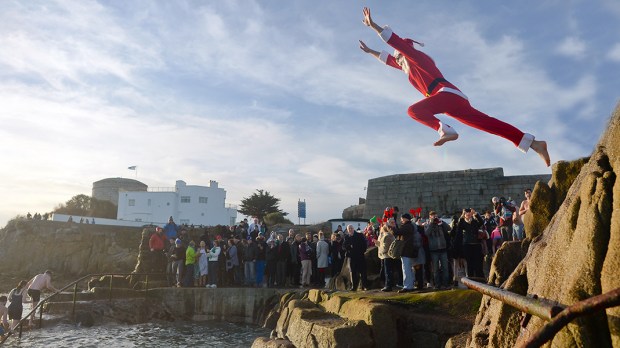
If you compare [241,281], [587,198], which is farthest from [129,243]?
[587,198]

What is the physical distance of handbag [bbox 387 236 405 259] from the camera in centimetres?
1077

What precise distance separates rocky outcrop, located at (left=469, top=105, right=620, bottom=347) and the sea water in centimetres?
943

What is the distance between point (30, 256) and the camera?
39906mm

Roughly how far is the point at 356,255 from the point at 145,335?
21.2 feet

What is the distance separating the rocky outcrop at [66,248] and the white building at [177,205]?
1191 centimetres

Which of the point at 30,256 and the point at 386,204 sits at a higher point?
the point at 386,204

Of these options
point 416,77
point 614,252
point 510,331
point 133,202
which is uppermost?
point 133,202

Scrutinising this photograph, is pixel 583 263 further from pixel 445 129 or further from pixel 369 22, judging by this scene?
pixel 369 22

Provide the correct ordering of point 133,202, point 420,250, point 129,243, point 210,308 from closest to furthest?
point 420,250
point 210,308
point 129,243
point 133,202

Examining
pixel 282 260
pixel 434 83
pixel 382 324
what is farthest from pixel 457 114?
pixel 282 260

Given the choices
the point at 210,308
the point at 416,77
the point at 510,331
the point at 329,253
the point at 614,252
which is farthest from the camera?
the point at 210,308

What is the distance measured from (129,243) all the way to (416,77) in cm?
3637

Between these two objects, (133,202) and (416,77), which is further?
(133,202)

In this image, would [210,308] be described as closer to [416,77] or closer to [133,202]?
[416,77]
